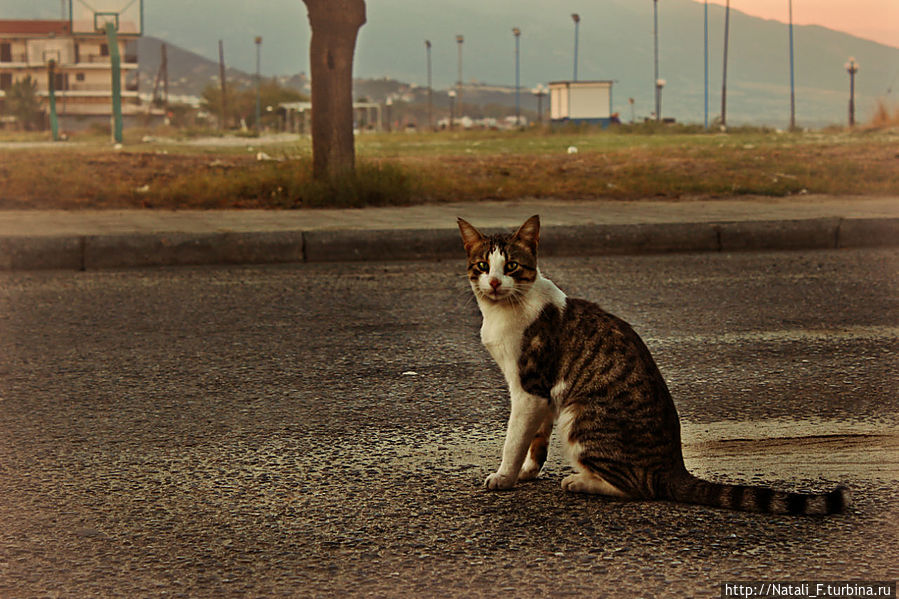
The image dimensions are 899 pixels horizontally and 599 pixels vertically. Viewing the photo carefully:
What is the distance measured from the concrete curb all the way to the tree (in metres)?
97.9

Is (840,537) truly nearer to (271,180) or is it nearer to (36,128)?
(271,180)

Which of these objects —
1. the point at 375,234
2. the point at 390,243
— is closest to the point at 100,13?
the point at 375,234

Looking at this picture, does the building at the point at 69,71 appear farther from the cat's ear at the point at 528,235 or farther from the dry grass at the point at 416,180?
the cat's ear at the point at 528,235

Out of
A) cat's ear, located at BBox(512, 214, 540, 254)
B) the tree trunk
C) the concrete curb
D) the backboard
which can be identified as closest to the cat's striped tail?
cat's ear, located at BBox(512, 214, 540, 254)

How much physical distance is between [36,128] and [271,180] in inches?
3865

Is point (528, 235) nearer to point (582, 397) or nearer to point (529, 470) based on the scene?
point (582, 397)

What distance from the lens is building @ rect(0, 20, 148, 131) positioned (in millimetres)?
107125

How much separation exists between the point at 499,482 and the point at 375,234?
19.6 ft

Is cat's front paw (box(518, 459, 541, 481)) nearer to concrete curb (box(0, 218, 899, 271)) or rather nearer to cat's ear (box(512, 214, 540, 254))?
cat's ear (box(512, 214, 540, 254))

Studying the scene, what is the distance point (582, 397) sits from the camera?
320cm

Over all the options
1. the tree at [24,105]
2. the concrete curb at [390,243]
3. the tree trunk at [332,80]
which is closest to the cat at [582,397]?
the concrete curb at [390,243]

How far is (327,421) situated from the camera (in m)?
4.18

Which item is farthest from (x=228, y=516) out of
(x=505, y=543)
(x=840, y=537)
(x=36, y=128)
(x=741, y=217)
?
(x=36, y=128)

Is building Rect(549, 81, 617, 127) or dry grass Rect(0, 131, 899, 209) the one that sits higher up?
building Rect(549, 81, 617, 127)
